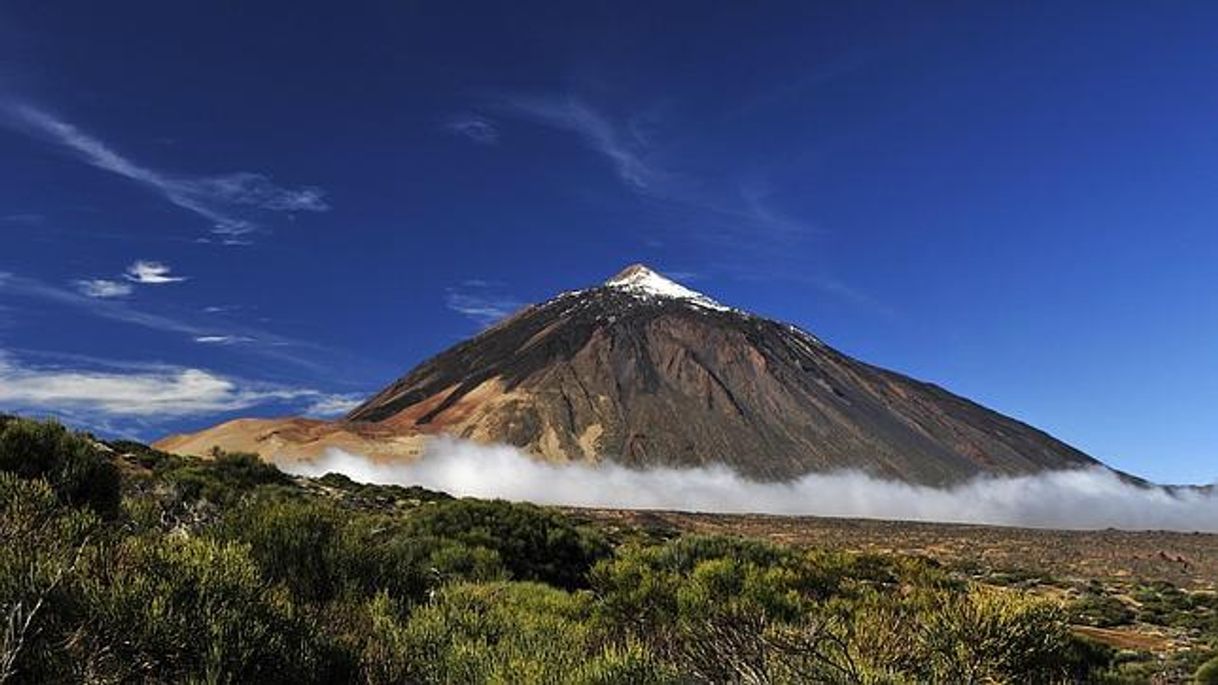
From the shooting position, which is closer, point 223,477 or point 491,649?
point 491,649

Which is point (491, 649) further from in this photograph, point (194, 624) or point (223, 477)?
point (223, 477)

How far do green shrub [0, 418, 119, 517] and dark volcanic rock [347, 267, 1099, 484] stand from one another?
119118 mm

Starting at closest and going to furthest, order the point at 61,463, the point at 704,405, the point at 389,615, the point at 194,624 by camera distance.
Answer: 1. the point at 194,624
2. the point at 389,615
3. the point at 61,463
4. the point at 704,405

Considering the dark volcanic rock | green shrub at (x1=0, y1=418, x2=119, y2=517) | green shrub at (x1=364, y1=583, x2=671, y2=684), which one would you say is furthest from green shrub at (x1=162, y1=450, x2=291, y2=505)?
the dark volcanic rock

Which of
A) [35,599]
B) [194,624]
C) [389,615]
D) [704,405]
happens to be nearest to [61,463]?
[389,615]

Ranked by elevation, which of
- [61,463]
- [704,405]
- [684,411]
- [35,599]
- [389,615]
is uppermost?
[704,405]

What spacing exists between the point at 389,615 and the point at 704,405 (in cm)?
14172

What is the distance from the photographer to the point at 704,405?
5851 inches

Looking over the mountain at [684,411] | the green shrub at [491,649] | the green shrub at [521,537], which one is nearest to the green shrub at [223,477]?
the green shrub at [521,537]

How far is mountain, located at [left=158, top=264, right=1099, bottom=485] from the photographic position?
13538 cm

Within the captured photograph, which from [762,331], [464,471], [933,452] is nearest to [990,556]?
[464,471]

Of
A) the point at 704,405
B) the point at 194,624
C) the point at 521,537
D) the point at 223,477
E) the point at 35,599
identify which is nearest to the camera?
the point at 35,599

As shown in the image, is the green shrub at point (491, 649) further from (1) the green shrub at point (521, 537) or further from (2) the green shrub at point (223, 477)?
(2) the green shrub at point (223, 477)

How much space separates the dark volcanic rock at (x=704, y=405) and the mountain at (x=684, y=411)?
0.35 meters
